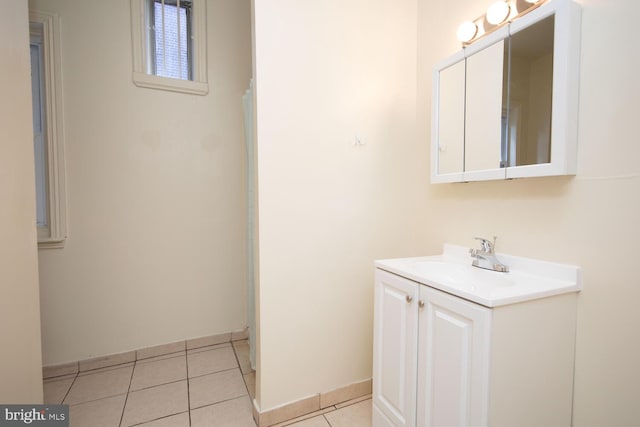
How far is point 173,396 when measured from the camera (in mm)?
1738

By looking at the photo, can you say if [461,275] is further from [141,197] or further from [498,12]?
[141,197]

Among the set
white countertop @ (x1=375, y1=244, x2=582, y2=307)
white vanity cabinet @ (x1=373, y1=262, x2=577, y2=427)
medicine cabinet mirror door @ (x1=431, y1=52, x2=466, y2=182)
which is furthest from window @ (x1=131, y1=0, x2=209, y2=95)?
white vanity cabinet @ (x1=373, y1=262, x2=577, y2=427)

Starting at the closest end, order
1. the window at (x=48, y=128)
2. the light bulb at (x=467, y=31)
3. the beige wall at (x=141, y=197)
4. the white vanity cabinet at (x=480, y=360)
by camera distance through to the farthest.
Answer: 1. the white vanity cabinet at (x=480, y=360)
2. the light bulb at (x=467, y=31)
3. the window at (x=48, y=128)
4. the beige wall at (x=141, y=197)

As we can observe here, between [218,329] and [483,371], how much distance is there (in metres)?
2.12

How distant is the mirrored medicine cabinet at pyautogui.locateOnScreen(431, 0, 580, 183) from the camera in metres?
1.04

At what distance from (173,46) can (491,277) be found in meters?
2.70

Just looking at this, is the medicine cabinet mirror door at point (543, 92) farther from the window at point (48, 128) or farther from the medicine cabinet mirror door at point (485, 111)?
the window at point (48, 128)

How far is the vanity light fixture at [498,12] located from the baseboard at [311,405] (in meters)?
2.05

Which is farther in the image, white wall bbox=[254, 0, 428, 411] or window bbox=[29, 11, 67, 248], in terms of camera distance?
window bbox=[29, 11, 67, 248]

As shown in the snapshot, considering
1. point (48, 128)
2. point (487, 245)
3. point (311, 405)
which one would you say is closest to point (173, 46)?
point (48, 128)

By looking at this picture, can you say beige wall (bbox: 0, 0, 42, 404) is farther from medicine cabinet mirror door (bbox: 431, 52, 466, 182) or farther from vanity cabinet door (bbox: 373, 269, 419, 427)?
medicine cabinet mirror door (bbox: 431, 52, 466, 182)

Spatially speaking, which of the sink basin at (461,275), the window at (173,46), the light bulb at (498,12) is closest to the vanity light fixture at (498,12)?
the light bulb at (498,12)

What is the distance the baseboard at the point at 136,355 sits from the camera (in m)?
1.95

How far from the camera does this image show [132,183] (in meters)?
2.10
